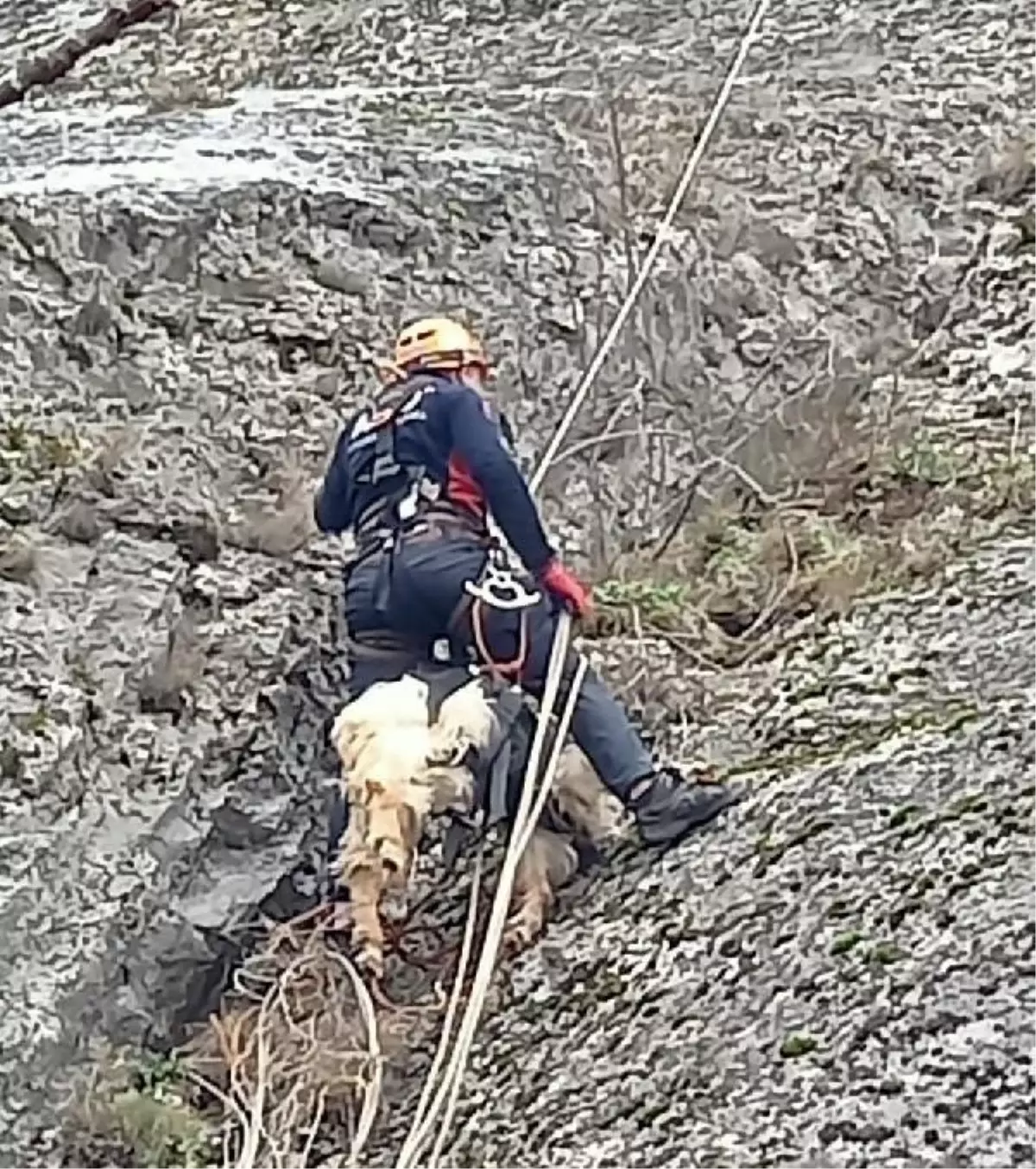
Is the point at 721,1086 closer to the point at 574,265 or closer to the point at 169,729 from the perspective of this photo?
the point at 169,729

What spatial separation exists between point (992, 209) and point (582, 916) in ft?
16.5

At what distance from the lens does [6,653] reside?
22.0 feet

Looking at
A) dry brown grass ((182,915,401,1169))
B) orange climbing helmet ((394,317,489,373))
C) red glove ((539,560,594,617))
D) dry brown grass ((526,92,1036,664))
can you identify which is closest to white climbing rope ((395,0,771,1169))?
red glove ((539,560,594,617))

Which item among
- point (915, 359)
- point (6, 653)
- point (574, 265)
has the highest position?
point (6, 653)

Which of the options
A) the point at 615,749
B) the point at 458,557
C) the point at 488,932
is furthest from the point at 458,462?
the point at 488,932

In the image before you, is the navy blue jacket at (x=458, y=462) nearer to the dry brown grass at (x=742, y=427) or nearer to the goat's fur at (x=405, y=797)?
the goat's fur at (x=405, y=797)

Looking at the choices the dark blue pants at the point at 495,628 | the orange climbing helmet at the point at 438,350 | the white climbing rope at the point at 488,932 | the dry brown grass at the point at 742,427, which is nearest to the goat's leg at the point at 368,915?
the white climbing rope at the point at 488,932

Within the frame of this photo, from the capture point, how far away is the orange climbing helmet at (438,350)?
22.4ft

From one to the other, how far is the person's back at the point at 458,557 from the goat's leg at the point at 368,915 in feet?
1.88

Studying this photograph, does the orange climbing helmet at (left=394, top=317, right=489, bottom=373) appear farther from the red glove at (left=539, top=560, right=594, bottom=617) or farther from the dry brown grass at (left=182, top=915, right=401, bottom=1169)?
the dry brown grass at (left=182, top=915, right=401, bottom=1169)

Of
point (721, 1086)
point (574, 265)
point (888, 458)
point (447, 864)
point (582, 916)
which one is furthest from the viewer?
point (574, 265)

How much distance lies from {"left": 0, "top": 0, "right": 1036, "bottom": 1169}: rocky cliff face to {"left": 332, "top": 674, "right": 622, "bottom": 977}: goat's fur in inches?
4.5

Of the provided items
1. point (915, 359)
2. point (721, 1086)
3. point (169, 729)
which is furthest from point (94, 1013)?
point (915, 359)

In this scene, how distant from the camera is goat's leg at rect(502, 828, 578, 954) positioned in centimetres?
605
